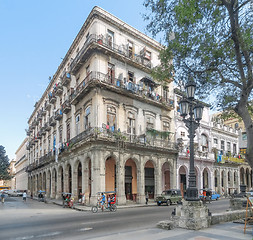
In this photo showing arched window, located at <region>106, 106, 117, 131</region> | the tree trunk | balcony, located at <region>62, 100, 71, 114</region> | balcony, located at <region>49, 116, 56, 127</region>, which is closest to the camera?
the tree trunk

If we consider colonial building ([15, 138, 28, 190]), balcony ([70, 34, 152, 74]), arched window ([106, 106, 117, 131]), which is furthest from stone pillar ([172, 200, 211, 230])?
colonial building ([15, 138, 28, 190])

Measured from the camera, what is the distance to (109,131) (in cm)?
2366

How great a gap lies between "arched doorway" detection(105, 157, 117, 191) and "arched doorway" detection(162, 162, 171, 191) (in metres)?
7.50

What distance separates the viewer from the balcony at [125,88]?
23.9 meters

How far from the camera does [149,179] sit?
30.1 meters

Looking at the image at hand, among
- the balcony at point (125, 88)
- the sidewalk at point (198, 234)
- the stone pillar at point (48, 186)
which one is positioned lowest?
the stone pillar at point (48, 186)

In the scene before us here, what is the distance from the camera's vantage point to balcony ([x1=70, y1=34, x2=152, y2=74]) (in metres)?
24.4

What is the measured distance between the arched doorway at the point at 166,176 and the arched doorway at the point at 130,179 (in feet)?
14.9

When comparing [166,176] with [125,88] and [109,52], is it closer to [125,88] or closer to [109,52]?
[125,88]

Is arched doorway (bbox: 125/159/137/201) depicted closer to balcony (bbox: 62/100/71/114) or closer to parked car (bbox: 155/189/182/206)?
parked car (bbox: 155/189/182/206)

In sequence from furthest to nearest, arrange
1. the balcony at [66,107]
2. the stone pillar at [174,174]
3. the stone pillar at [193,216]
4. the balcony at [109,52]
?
the balcony at [66,107] → the stone pillar at [174,174] → the balcony at [109,52] → the stone pillar at [193,216]

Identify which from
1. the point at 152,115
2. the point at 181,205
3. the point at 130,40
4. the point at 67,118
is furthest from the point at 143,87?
the point at 181,205

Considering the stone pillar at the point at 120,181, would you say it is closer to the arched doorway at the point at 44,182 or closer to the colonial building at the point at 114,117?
the colonial building at the point at 114,117

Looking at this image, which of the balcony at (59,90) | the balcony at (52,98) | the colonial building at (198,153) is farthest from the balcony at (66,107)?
the colonial building at (198,153)
